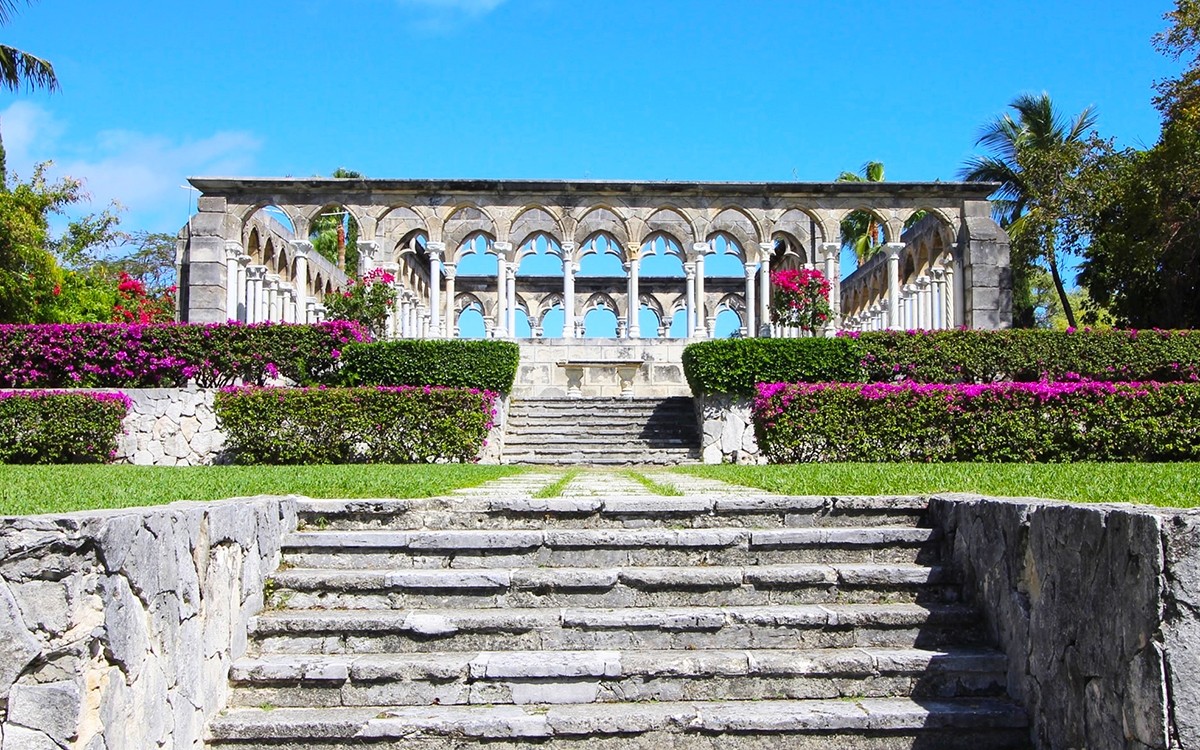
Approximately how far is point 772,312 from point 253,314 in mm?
10618

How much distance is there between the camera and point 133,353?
1296 cm

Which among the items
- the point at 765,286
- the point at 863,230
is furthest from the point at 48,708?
the point at 863,230

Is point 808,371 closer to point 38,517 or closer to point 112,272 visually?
point 38,517

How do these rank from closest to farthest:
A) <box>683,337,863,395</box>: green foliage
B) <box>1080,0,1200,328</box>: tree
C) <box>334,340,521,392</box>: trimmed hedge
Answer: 1. <box>683,337,863,395</box>: green foliage
2. <box>334,340,521,392</box>: trimmed hedge
3. <box>1080,0,1200,328</box>: tree

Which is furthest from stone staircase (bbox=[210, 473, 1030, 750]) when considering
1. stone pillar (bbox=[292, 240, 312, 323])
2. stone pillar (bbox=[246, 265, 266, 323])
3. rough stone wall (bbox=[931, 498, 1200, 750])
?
stone pillar (bbox=[246, 265, 266, 323])

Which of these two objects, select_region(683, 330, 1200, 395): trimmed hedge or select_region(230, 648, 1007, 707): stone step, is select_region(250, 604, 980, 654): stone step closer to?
select_region(230, 648, 1007, 707): stone step

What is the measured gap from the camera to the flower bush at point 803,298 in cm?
1703

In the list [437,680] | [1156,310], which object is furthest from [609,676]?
[1156,310]

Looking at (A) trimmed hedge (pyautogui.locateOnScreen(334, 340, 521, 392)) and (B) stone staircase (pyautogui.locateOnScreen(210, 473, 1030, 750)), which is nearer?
(B) stone staircase (pyautogui.locateOnScreen(210, 473, 1030, 750))

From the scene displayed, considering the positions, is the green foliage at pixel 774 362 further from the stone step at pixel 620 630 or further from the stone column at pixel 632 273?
the stone step at pixel 620 630

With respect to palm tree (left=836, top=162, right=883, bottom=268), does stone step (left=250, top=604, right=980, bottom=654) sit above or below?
below

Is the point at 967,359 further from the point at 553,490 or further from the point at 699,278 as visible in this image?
the point at 553,490

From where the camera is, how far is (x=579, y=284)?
108 feet

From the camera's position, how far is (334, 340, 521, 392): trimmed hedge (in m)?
13.4
